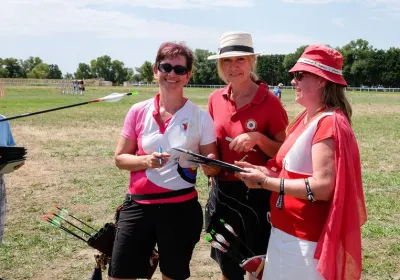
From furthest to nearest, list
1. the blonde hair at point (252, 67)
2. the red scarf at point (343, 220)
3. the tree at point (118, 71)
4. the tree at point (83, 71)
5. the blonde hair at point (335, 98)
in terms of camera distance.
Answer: the tree at point (83, 71), the tree at point (118, 71), the blonde hair at point (252, 67), the blonde hair at point (335, 98), the red scarf at point (343, 220)

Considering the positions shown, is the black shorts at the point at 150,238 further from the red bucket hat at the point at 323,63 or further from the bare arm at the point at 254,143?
the red bucket hat at the point at 323,63

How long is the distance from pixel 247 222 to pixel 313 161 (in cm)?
119

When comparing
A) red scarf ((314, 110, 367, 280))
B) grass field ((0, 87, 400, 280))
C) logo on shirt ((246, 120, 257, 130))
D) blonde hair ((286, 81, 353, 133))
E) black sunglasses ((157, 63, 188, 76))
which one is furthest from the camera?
grass field ((0, 87, 400, 280))

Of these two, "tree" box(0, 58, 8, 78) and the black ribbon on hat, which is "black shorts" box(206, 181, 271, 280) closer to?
the black ribbon on hat

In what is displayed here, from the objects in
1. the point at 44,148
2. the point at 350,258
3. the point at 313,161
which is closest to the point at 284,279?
the point at 350,258

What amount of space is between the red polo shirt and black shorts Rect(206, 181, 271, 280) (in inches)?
5.5

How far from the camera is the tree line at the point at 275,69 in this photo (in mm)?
103812

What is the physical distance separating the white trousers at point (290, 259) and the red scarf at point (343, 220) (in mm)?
75

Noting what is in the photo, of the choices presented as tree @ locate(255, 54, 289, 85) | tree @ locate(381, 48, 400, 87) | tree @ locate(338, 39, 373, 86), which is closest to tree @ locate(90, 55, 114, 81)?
tree @ locate(255, 54, 289, 85)

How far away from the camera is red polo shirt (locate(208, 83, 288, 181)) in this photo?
3.38 meters

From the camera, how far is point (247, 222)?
11.6ft

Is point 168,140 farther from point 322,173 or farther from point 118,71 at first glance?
point 118,71

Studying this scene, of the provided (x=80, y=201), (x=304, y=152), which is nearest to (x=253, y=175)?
(x=304, y=152)

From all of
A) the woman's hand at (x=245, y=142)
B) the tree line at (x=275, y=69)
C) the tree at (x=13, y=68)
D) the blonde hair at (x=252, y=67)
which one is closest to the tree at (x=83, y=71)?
the tree line at (x=275, y=69)
